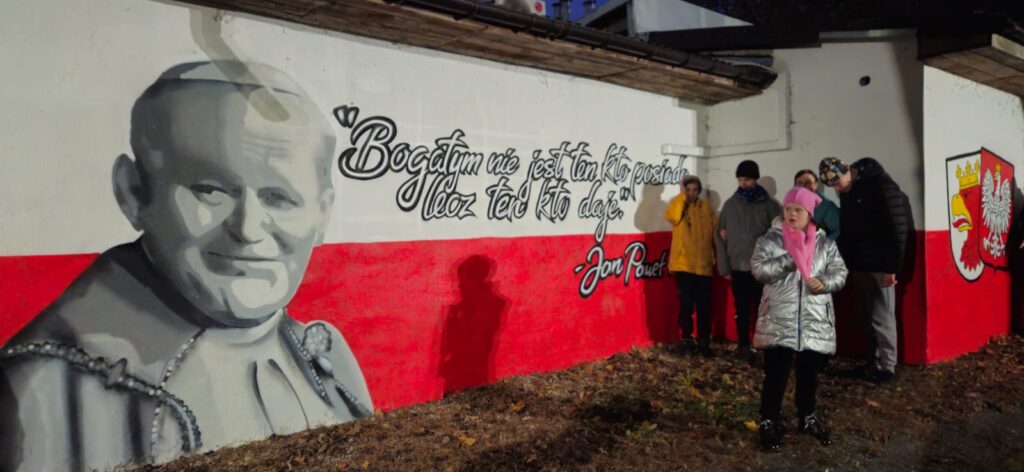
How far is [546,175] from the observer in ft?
21.1

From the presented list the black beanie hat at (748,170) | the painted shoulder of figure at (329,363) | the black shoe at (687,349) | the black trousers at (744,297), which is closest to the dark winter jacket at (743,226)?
the black trousers at (744,297)

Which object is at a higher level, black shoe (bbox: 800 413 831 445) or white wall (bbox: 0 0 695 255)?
white wall (bbox: 0 0 695 255)

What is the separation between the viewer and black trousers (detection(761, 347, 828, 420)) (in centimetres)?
438

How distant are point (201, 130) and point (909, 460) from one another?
5.48 metres

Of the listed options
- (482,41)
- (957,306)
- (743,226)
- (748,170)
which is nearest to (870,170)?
(748,170)

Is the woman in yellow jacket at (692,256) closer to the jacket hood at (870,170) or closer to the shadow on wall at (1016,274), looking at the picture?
the jacket hood at (870,170)

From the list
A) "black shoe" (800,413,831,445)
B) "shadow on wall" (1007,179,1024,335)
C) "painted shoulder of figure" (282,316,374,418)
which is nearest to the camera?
Answer: "black shoe" (800,413,831,445)

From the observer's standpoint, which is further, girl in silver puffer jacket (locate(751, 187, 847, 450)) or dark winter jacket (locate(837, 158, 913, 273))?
dark winter jacket (locate(837, 158, 913, 273))

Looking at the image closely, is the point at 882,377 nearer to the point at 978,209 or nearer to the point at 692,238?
the point at 692,238

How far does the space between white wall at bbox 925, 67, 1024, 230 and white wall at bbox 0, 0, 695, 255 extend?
3.40m

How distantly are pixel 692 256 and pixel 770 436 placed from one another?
9.82 ft

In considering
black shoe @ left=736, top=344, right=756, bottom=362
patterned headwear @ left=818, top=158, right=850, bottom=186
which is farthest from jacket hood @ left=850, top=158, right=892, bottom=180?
black shoe @ left=736, top=344, right=756, bottom=362

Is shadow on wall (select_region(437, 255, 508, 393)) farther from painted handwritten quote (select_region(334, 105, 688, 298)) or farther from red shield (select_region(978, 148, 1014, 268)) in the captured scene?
red shield (select_region(978, 148, 1014, 268))

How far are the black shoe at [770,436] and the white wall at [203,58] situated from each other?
2830mm
